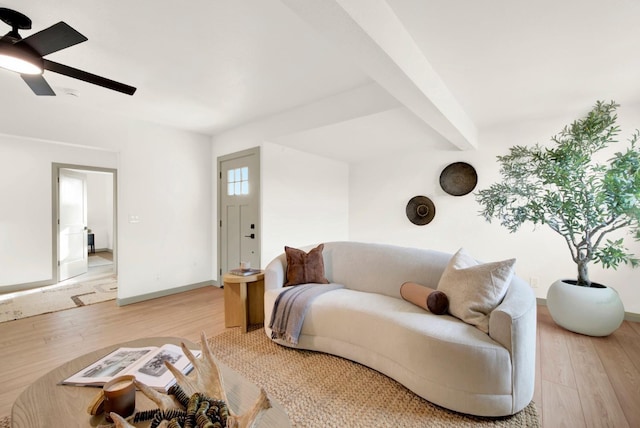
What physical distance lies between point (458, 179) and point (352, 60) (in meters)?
2.84

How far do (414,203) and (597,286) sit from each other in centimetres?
231

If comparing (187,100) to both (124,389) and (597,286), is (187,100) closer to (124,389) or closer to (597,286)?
(124,389)

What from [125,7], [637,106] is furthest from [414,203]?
[125,7]

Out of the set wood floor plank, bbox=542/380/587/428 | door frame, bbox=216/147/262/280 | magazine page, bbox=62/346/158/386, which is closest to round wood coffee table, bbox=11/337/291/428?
magazine page, bbox=62/346/158/386

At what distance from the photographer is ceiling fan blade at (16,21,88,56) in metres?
1.50

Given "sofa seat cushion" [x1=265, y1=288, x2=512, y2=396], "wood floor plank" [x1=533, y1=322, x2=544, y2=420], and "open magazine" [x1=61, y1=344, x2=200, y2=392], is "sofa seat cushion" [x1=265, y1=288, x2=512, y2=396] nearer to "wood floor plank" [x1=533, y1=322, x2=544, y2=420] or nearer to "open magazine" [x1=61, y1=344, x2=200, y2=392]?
"wood floor plank" [x1=533, y1=322, x2=544, y2=420]

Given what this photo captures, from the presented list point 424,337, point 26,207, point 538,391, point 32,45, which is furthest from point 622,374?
point 26,207

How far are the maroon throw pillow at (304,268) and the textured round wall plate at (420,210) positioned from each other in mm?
2219

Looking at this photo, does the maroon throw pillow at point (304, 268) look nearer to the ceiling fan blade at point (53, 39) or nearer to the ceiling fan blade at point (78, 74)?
the ceiling fan blade at point (78, 74)

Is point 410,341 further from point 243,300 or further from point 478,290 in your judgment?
point 243,300

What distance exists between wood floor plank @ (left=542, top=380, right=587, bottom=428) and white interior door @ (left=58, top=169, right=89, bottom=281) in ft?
21.7

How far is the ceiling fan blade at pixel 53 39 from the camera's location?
150cm

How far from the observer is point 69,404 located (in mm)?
1122

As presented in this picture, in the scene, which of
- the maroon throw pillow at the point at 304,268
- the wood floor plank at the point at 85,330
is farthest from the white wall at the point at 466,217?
the wood floor plank at the point at 85,330
